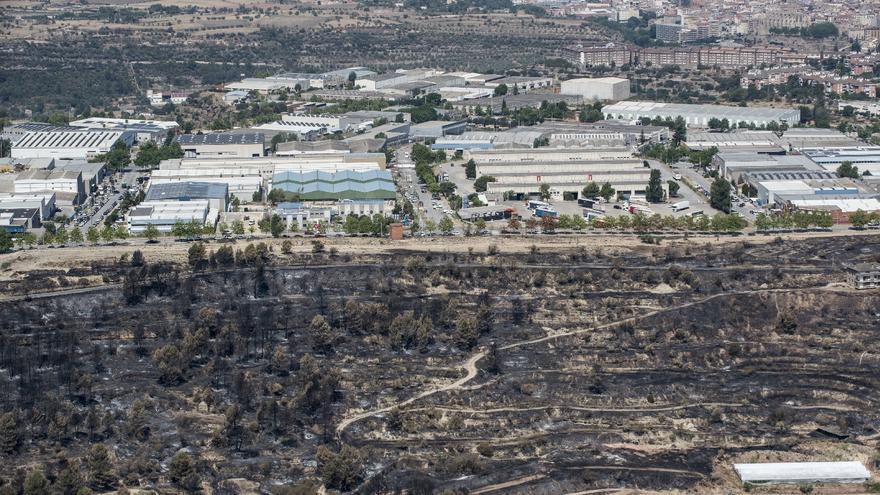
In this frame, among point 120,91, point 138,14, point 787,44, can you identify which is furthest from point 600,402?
point 138,14

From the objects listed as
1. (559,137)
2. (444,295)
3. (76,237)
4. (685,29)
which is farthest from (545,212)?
(685,29)

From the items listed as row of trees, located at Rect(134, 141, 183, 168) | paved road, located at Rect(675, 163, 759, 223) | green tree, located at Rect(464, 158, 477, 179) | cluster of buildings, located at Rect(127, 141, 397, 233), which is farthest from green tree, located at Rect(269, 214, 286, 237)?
paved road, located at Rect(675, 163, 759, 223)

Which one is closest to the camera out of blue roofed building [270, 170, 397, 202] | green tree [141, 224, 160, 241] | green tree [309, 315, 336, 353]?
green tree [309, 315, 336, 353]

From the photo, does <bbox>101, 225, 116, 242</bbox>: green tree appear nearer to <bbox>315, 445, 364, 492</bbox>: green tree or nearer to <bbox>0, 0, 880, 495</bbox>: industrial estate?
<bbox>0, 0, 880, 495</bbox>: industrial estate

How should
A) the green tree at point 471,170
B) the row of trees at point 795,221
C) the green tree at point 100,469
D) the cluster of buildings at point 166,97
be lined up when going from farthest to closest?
the cluster of buildings at point 166,97, the green tree at point 471,170, the row of trees at point 795,221, the green tree at point 100,469

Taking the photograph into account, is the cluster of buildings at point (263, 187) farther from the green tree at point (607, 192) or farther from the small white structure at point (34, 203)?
the green tree at point (607, 192)

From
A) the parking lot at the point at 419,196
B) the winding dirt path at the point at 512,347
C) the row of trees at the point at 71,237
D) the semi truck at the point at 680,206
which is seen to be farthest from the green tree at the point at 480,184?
the row of trees at the point at 71,237

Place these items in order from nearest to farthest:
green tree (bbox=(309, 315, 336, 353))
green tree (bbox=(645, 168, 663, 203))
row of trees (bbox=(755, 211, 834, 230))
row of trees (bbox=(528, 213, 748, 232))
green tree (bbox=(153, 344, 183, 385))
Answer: green tree (bbox=(153, 344, 183, 385)), green tree (bbox=(309, 315, 336, 353)), row of trees (bbox=(528, 213, 748, 232)), row of trees (bbox=(755, 211, 834, 230)), green tree (bbox=(645, 168, 663, 203))
